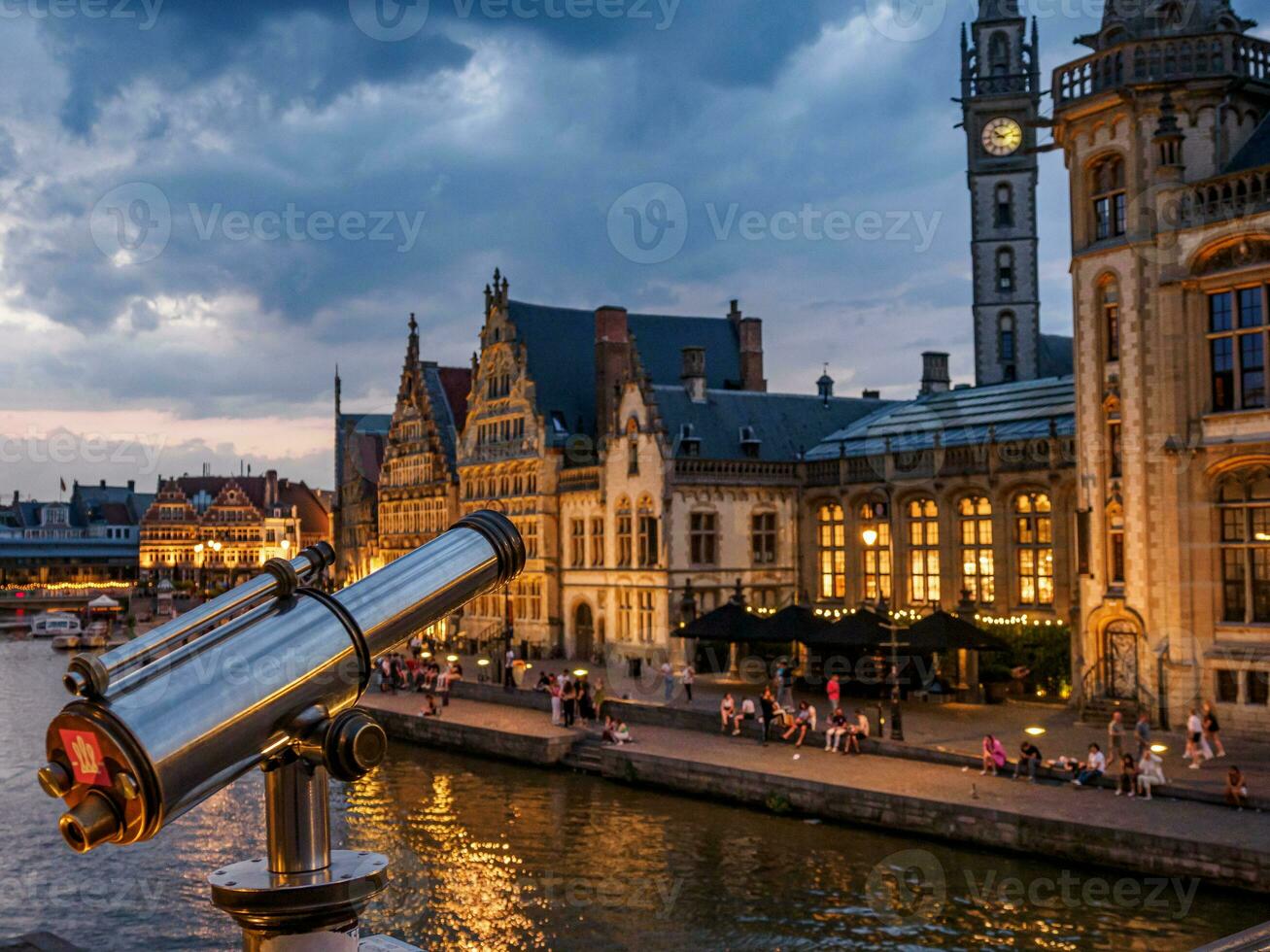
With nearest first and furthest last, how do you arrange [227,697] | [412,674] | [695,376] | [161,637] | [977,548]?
[227,697] < [161,637] < [977,548] < [412,674] < [695,376]

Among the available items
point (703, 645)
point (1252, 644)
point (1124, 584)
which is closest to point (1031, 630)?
point (1124, 584)

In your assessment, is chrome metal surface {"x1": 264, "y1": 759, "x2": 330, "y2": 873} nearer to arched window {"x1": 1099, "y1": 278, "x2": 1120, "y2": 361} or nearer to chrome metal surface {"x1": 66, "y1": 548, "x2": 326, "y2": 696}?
chrome metal surface {"x1": 66, "y1": 548, "x2": 326, "y2": 696}

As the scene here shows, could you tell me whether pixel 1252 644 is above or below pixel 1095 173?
below

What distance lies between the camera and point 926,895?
68.8ft

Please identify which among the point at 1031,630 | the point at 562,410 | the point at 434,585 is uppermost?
the point at 562,410

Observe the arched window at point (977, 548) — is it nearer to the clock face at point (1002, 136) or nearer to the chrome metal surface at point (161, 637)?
the clock face at point (1002, 136)

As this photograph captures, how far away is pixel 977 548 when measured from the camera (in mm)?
42188

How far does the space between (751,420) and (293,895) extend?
157 feet

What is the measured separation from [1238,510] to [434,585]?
1152 inches

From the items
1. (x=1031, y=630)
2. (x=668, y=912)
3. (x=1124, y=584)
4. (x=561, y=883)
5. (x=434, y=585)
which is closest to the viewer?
(x=434, y=585)

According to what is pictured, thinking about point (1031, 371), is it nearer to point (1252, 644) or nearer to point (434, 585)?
point (1252, 644)

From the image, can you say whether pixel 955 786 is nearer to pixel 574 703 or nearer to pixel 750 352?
pixel 574 703

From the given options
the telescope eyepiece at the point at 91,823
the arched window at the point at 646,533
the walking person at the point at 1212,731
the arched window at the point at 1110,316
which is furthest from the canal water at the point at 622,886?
the arched window at the point at 646,533

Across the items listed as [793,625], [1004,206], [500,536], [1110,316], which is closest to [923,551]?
[793,625]
